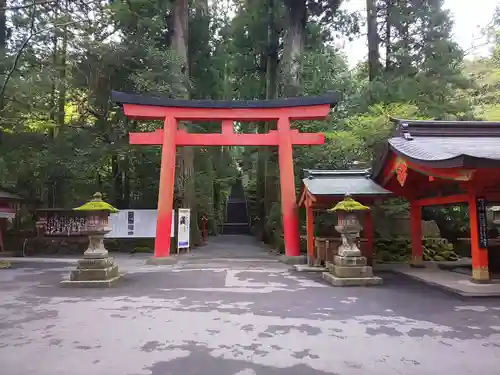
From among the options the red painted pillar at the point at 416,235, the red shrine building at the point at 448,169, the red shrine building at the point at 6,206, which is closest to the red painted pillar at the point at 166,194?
the red shrine building at the point at 448,169

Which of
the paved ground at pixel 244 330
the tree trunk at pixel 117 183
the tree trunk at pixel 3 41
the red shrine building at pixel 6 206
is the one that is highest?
the tree trunk at pixel 3 41

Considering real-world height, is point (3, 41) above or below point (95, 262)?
above

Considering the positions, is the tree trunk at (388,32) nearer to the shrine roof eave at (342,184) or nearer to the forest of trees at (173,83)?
the forest of trees at (173,83)

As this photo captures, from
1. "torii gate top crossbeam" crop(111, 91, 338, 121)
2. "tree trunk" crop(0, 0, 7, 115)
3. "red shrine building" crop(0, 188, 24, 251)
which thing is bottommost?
"red shrine building" crop(0, 188, 24, 251)

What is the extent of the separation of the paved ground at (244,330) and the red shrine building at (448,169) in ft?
5.89

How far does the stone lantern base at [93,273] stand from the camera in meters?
8.22

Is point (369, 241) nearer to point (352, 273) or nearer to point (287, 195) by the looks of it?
point (352, 273)

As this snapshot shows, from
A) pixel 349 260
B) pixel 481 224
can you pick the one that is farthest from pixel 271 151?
pixel 481 224

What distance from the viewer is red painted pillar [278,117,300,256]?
40.9ft

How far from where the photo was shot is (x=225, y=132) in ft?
43.1

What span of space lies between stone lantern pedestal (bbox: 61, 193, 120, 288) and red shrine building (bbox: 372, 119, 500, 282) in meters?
6.66

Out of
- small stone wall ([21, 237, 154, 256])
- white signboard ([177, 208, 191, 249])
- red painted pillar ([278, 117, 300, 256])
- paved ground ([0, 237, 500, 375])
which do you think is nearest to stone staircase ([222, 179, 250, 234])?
white signboard ([177, 208, 191, 249])

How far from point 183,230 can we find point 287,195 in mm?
4334

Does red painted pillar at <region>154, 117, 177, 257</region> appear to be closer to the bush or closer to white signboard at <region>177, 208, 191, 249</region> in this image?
white signboard at <region>177, 208, 191, 249</region>
